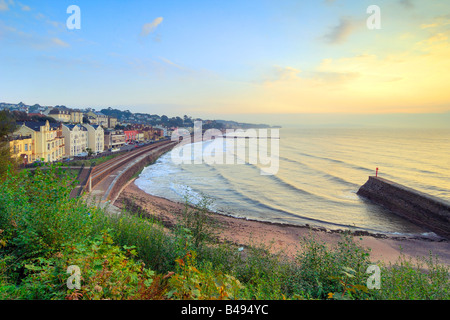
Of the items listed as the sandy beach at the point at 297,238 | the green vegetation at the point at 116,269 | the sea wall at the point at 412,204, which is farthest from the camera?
the sea wall at the point at 412,204

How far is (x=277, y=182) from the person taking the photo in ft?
121

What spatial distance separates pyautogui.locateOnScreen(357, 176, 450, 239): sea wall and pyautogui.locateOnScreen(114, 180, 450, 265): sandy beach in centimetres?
241

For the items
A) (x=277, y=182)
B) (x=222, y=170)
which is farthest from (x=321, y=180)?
(x=222, y=170)

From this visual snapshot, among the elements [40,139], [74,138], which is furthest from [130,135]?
[40,139]

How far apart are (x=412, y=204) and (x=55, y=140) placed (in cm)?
4613

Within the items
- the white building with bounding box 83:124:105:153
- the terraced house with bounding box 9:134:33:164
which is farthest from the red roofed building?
the terraced house with bounding box 9:134:33:164

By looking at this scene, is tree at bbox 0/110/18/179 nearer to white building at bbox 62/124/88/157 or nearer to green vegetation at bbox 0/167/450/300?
green vegetation at bbox 0/167/450/300

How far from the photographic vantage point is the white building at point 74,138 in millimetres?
46188

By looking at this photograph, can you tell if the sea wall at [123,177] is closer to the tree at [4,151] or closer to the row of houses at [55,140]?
the row of houses at [55,140]

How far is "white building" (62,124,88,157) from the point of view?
152 ft

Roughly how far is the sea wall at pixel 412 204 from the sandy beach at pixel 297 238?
2414 mm

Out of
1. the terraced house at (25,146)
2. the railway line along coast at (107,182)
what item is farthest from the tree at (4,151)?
the terraced house at (25,146)
